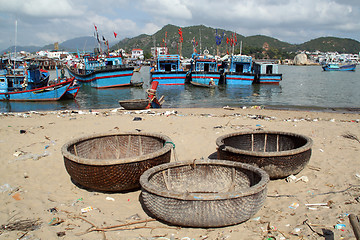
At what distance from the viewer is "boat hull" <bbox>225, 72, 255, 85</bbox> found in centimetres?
2906

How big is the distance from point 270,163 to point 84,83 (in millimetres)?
31604

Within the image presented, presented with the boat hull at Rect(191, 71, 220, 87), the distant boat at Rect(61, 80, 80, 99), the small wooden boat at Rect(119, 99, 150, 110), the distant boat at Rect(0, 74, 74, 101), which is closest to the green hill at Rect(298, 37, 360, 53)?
the boat hull at Rect(191, 71, 220, 87)

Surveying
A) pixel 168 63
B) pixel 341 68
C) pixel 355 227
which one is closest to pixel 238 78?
pixel 168 63

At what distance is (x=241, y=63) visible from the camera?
30.5 m

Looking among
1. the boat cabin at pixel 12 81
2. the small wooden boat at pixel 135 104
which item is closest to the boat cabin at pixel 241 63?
the small wooden boat at pixel 135 104

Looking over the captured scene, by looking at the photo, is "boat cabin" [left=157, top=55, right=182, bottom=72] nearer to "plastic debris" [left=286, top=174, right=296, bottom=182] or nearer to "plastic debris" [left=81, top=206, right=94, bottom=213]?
"plastic debris" [left=286, top=174, right=296, bottom=182]

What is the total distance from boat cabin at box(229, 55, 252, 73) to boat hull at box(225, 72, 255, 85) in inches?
59.1

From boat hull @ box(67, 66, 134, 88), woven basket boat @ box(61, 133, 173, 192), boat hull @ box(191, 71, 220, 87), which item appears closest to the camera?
woven basket boat @ box(61, 133, 173, 192)

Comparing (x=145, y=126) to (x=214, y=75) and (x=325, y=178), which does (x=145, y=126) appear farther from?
(x=214, y=75)

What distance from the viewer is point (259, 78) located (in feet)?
104

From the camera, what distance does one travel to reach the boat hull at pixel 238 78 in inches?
1144

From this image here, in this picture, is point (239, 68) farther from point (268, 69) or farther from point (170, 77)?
point (170, 77)

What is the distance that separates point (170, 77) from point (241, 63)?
853 cm

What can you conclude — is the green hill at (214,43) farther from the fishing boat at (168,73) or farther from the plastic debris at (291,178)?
the plastic debris at (291,178)
